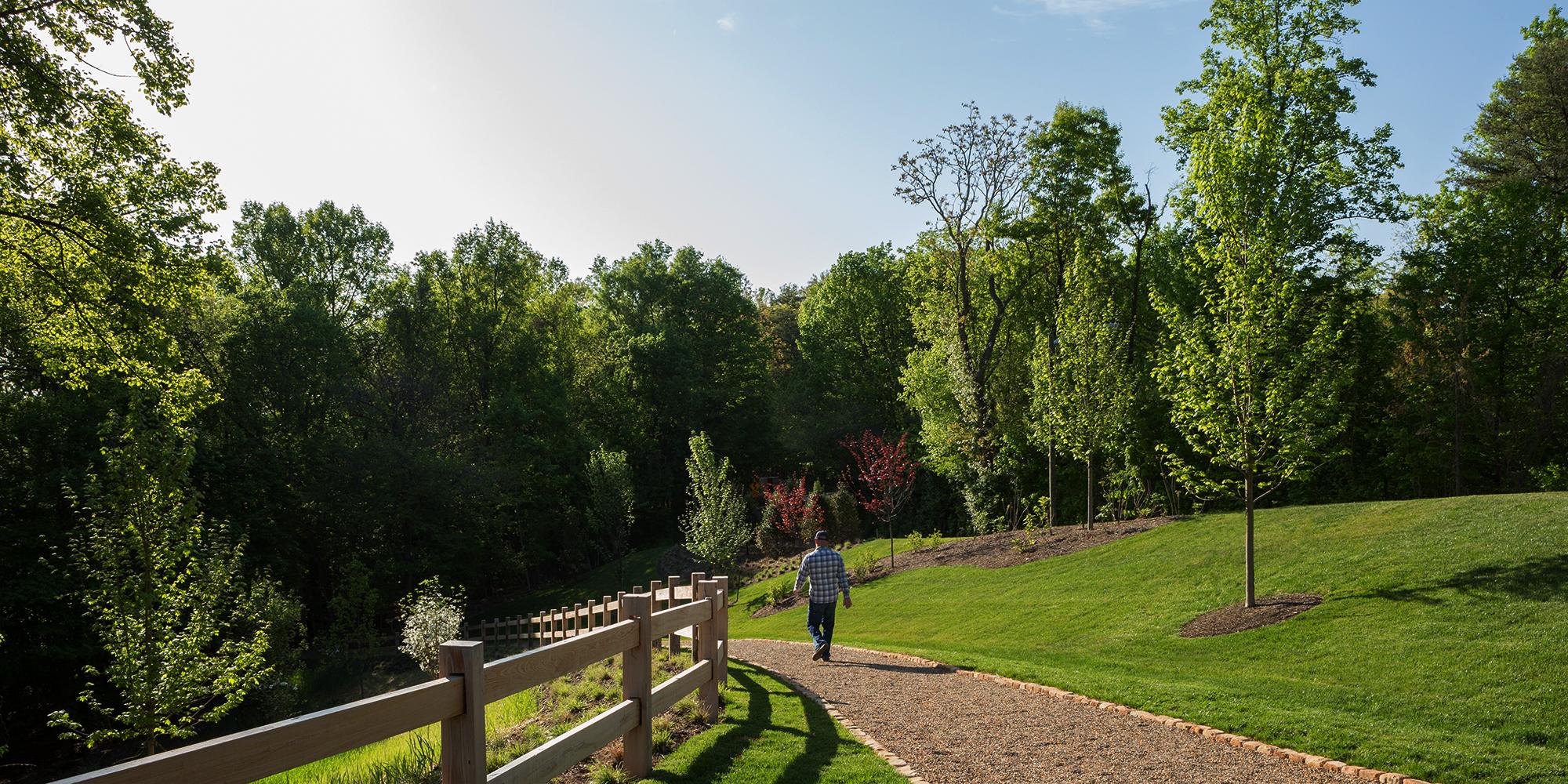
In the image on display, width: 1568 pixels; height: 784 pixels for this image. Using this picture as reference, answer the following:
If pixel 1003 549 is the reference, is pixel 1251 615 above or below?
above

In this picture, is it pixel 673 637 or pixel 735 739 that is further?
pixel 673 637

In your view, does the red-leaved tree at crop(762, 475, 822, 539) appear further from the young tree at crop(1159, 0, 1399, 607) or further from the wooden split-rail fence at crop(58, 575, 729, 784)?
the wooden split-rail fence at crop(58, 575, 729, 784)

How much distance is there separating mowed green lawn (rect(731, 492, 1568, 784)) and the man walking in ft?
5.08

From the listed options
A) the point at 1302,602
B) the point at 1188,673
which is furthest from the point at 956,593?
the point at 1188,673

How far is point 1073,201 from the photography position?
30.4 meters

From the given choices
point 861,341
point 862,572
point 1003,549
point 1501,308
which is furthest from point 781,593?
point 861,341

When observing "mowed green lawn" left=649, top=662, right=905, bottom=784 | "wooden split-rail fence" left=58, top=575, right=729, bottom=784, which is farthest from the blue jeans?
"wooden split-rail fence" left=58, top=575, right=729, bottom=784

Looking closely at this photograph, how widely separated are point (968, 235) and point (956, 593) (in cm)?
1611

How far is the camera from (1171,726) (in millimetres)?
7422

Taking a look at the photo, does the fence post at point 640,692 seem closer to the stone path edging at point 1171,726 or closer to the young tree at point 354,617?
the stone path edging at point 1171,726

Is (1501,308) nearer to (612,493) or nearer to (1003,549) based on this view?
(1003,549)

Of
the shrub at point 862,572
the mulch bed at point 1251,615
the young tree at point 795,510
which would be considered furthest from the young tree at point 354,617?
the mulch bed at point 1251,615

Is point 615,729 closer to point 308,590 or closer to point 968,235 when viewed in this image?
point 968,235

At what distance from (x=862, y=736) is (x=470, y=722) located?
389 centimetres
